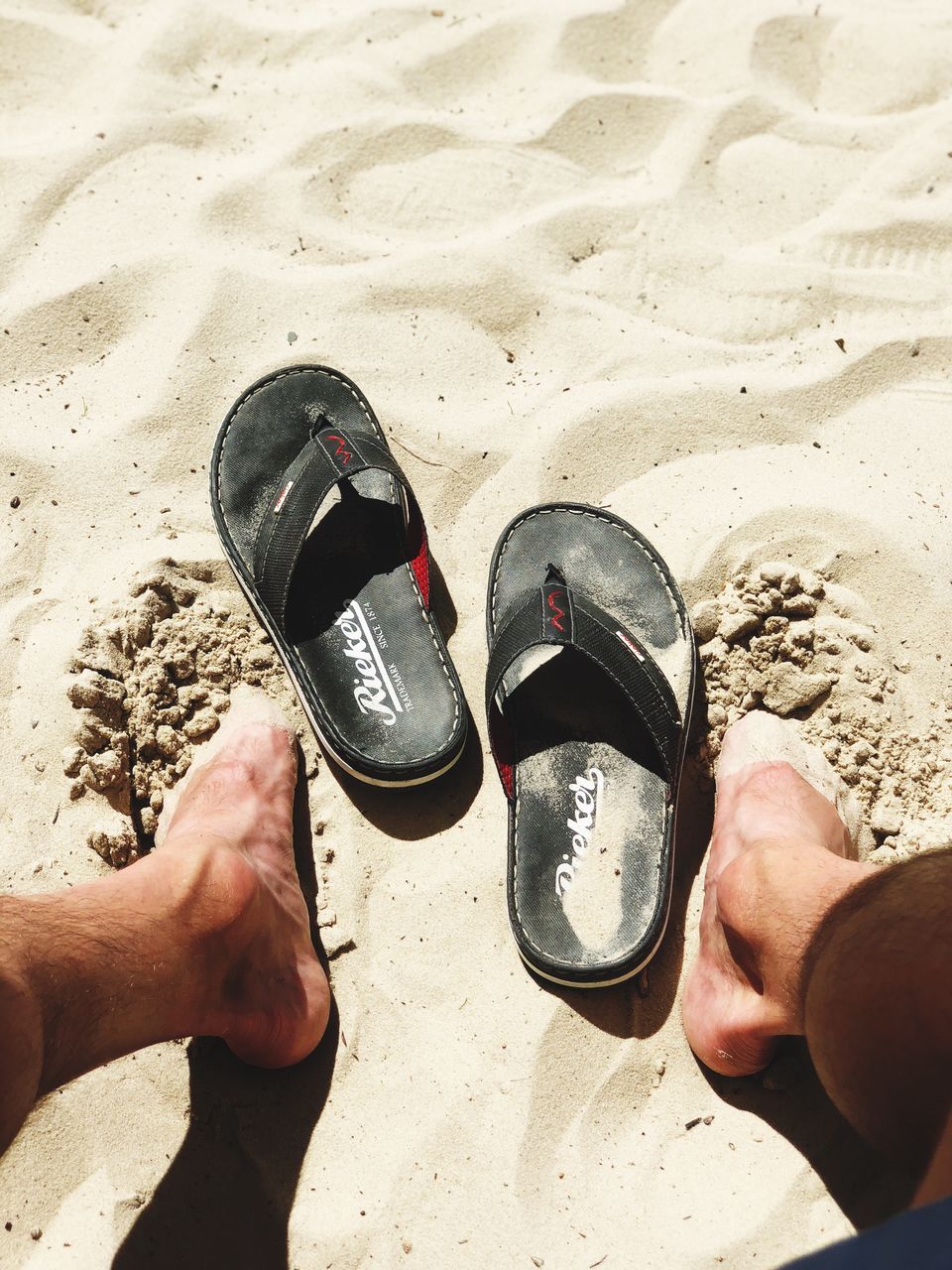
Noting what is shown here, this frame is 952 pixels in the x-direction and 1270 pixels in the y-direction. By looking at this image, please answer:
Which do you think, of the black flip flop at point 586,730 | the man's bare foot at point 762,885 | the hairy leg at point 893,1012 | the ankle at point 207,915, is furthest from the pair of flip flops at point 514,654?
the hairy leg at point 893,1012

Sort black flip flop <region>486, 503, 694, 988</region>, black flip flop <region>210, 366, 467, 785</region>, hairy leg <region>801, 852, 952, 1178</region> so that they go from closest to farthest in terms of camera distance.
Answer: hairy leg <region>801, 852, 952, 1178</region> < black flip flop <region>486, 503, 694, 988</region> < black flip flop <region>210, 366, 467, 785</region>

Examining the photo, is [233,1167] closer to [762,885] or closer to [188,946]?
[188,946]

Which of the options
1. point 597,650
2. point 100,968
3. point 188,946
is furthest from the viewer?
point 597,650

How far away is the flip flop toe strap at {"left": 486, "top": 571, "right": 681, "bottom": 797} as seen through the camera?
5.49ft

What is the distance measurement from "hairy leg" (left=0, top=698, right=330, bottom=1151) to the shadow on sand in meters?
0.08

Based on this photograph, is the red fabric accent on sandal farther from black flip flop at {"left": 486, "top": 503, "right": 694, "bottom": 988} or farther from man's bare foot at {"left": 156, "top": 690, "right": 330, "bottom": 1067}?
man's bare foot at {"left": 156, "top": 690, "right": 330, "bottom": 1067}

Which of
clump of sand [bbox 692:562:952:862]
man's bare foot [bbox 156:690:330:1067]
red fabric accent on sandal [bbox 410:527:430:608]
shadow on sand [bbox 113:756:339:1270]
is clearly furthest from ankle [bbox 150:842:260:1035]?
clump of sand [bbox 692:562:952:862]

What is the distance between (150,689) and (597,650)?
0.89 metres

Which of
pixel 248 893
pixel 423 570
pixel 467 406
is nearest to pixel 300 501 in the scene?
pixel 423 570

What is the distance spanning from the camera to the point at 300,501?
1836 mm

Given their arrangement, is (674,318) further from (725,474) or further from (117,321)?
(117,321)

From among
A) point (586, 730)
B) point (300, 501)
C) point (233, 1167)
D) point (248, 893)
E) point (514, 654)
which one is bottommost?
point (233, 1167)

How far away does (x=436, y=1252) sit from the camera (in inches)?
56.9

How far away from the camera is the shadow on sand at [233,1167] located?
1452 mm
